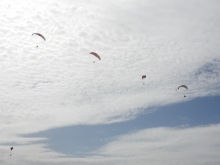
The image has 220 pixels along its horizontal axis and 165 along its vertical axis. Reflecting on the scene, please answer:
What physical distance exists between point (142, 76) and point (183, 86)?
35.3 feet

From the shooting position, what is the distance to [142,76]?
2183 inches

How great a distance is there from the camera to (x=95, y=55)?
165ft

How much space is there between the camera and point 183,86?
196 ft

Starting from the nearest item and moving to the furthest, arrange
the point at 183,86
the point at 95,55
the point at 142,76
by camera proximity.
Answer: the point at 95,55
the point at 142,76
the point at 183,86

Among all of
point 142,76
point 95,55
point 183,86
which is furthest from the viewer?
point 183,86

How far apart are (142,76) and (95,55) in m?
11.5

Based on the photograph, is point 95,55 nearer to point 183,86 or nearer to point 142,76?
point 142,76

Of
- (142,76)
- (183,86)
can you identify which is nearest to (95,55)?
(142,76)

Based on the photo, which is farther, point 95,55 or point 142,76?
point 142,76

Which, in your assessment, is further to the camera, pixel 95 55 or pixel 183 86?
pixel 183 86

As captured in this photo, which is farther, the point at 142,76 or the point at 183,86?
the point at 183,86

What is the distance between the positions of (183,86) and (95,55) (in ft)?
72.8
